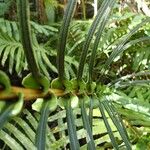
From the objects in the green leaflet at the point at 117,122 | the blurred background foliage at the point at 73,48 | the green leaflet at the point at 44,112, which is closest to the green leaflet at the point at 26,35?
the green leaflet at the point at 44,112

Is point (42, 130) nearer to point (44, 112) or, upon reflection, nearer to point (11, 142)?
point (44, 112)

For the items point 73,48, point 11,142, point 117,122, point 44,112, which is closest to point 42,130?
point 44,112

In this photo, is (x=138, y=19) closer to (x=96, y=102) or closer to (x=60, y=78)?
(x=96, y=102)

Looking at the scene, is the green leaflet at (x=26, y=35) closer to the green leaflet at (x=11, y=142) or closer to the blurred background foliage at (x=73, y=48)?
the green leaflet at (x=11, y=142)

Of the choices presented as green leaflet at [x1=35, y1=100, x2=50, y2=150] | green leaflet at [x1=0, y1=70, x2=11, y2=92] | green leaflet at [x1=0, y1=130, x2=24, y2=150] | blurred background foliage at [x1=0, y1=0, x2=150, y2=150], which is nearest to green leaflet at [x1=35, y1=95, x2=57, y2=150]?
green leaflet at [x1=35, y1=100, x2=50, y2=150]

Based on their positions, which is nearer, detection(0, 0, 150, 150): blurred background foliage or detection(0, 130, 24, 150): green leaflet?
detection(0, 130, 24, 150): green leaflet

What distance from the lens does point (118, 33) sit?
2059mm

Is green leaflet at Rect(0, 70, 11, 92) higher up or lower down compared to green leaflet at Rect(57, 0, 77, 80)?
lower down

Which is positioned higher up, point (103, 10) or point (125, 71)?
point (103, 10)

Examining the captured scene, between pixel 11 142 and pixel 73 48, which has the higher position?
pixel 73 48

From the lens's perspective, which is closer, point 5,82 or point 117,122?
point 5,82

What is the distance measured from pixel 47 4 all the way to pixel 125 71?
59 centimetres

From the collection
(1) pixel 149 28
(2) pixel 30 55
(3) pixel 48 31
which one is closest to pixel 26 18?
(2) pixel 30 55

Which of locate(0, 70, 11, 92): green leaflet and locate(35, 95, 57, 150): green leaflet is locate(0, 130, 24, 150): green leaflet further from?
locate(0, 70, 11, 92): green leaflet
